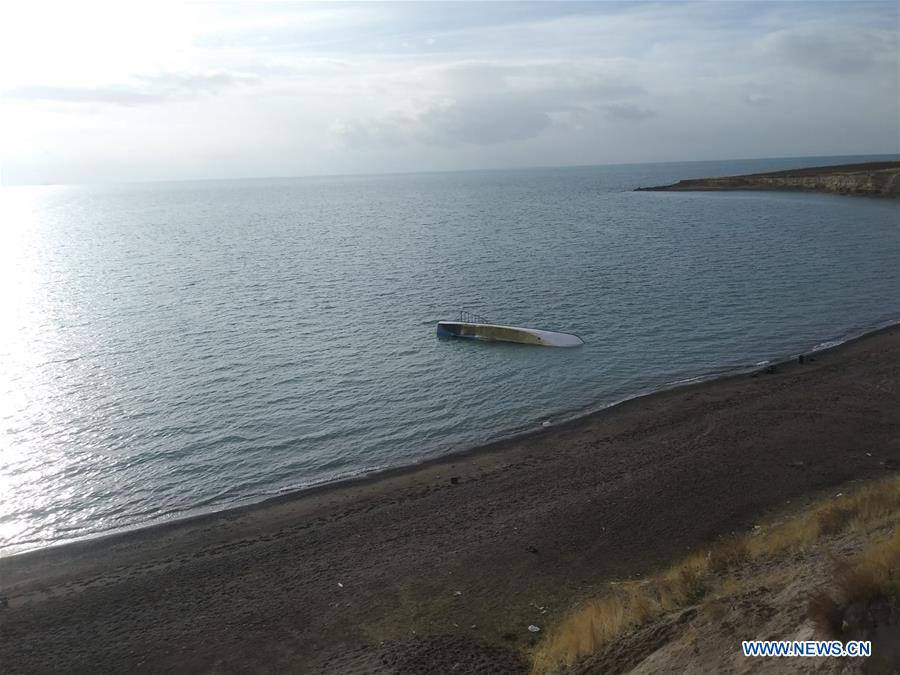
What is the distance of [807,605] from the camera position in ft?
36.1

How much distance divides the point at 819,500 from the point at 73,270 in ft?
292

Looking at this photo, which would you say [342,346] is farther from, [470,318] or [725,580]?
[725,580]

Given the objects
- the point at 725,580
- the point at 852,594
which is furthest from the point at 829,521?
the point at 852,594

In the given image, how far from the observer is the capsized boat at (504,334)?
41.2 m

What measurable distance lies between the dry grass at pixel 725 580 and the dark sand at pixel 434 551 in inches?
46.3

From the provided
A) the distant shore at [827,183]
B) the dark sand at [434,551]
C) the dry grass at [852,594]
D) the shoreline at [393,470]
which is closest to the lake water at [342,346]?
the shoreline at [393,470]

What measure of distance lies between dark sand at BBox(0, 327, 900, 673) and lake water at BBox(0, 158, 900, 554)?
2918 mm

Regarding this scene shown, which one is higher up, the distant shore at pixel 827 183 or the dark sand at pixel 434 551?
the distant shore at pixel 827 183

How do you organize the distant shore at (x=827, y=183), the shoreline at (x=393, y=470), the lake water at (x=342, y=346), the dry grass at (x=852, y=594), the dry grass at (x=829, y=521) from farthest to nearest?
the distant shore at (x=827, y=183)
the lake water at (x=342, y=346)
the shoreline at (x=393, y=470)
the dry grass at (x=829, y=521)
the dry grass at (x=852, y=594)

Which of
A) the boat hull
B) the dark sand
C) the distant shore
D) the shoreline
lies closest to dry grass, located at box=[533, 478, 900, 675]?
the dark sand

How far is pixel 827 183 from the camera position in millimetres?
143500

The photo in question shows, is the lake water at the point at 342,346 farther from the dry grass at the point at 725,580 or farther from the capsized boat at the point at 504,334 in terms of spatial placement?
the dry grass at the point at 725,580

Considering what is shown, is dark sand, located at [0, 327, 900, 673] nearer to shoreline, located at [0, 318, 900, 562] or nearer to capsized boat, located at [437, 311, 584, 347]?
shoreline, located at [0, 318, 900, 562]

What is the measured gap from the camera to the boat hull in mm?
41156
